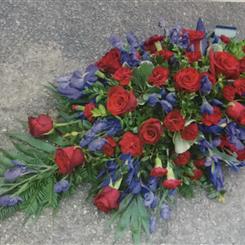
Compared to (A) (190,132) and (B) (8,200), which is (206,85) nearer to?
(A) (190,132)

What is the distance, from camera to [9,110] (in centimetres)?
204

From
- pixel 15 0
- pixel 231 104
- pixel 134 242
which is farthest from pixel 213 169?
pixel 15 0

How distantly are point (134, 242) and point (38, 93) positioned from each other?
604mm

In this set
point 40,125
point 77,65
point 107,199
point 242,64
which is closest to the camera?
point 107,199

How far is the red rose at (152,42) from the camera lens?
6.90ft

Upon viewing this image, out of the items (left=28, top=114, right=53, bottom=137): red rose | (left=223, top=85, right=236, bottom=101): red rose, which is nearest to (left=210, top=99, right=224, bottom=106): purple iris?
(left=223, top=85, right=236, bottom=101): red rose

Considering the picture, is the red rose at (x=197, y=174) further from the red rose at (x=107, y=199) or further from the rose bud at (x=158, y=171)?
the red rose at (x=107, y=199)

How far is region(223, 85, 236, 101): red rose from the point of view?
1960mm

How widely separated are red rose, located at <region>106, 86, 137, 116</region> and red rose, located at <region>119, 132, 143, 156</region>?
80 millimetres

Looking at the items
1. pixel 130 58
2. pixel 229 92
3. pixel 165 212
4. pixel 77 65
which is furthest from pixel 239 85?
pixel 77 65

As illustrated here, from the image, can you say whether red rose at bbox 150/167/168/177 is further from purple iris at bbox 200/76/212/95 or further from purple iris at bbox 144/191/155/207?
purple iris at bbox 200/76/212/95

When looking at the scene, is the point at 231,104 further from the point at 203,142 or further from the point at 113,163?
the point at 113,163

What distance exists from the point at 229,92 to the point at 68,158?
54 cm

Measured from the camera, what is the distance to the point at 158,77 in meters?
1.95
